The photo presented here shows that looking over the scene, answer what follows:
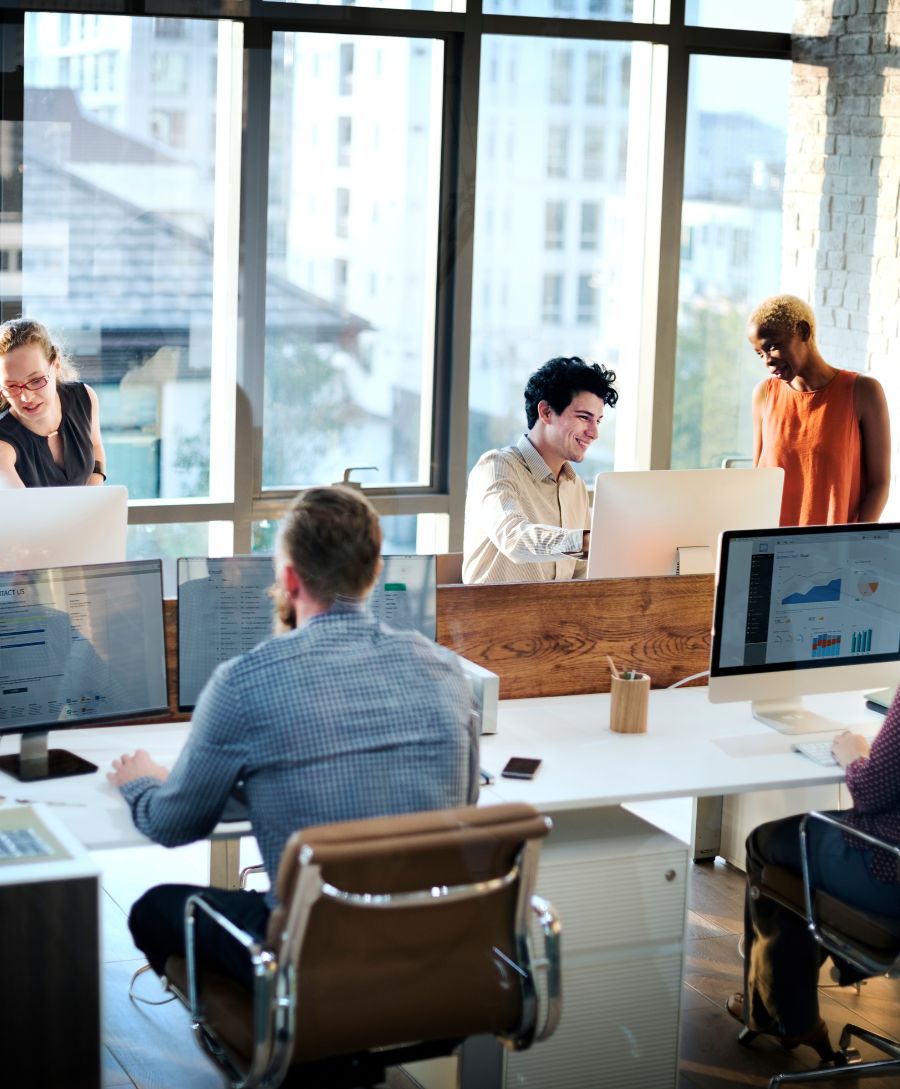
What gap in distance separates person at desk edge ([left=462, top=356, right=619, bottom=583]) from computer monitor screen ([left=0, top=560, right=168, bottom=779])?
45.0 inches

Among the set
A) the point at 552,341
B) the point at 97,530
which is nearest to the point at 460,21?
the point at 552,341

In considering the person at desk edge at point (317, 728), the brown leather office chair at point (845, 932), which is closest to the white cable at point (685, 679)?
the brown leather office chair at point (845, 932)

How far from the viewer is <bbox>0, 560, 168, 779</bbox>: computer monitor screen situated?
273 cm

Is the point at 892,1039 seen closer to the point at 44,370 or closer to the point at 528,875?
the point at 528,875

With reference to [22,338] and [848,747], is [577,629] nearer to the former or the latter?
[848,747]

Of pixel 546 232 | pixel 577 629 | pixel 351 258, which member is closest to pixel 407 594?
pixel 577 629

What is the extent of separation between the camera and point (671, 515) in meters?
3.57

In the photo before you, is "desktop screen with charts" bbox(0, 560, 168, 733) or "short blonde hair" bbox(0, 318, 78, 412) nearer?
"desktop screen with charts" bbox(0, 560, 168, 733)

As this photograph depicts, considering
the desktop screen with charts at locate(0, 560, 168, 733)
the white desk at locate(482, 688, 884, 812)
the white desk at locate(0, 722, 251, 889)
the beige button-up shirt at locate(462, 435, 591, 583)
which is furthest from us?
the beige button-up shirt at locate(462, 435, 591, 583)

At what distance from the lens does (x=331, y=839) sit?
203 cm

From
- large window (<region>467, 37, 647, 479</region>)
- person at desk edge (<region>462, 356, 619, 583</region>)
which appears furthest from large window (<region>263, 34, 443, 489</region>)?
person at desk edge (<region>462, 356, 619, 583</region>)

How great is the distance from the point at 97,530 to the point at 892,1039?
1989 millimetres

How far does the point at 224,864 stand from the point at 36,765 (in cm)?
75

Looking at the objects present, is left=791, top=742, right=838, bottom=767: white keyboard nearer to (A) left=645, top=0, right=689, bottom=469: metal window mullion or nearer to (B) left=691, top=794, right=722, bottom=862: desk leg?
(B) left=691, top=794, right=722, bottom=862: desk leg
